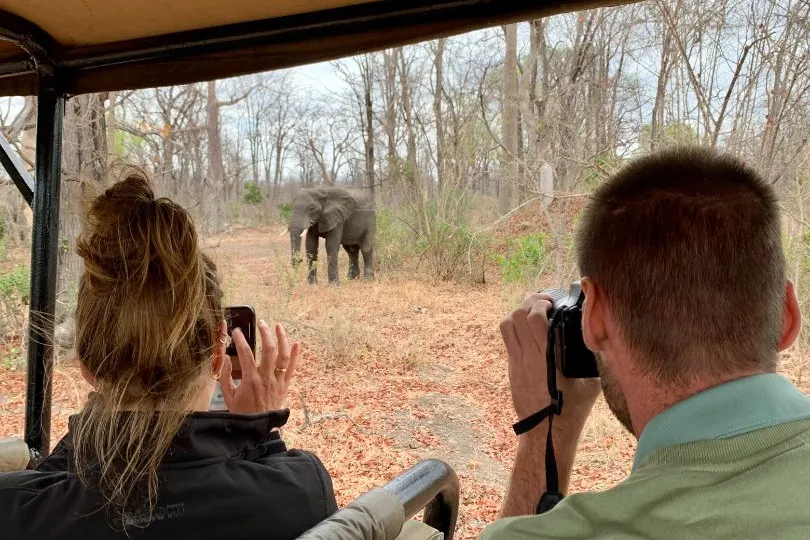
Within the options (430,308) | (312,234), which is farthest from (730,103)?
(312,234)

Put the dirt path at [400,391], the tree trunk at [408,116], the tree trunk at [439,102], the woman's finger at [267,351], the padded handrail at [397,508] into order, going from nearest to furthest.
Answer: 1. the padded handrail at [397,508]
2. the woman's finger at [267,351]
3. the dirt path at [400,391]
4. the tree trunk at [439,102]
5. the tree trunk at [408,116]

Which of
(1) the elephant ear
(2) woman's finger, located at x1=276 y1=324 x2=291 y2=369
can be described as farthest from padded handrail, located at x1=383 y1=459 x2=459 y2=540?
(1) the elephant ear

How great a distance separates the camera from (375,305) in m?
5.34

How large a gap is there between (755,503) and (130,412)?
1.98ft

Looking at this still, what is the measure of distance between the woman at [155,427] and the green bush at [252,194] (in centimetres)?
892

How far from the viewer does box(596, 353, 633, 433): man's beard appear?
64 centimetres

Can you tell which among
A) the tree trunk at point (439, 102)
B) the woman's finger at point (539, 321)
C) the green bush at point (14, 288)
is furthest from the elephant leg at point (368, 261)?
the woman's finger at point (539, 321)

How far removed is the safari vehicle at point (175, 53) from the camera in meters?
0.90

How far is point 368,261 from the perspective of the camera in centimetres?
801

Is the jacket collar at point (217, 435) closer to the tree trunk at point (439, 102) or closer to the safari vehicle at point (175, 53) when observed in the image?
the safari vehicle at point (175, 53)

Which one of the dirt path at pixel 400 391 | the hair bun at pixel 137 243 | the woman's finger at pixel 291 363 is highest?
the hair bun at pixel 137 243

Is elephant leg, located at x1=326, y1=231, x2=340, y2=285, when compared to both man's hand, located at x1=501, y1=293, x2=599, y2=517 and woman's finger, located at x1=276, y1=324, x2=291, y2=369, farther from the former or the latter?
man's hand, located at x1=501, y1=293, x2=599, y2=517

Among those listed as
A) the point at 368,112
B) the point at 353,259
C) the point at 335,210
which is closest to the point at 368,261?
the point at 353,259

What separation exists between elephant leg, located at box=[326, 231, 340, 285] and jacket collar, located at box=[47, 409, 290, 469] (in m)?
6.44
